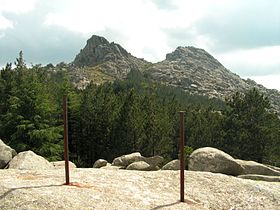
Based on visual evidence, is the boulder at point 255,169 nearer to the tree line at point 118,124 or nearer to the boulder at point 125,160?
the boulder at point 125,160

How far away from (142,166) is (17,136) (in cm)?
2668

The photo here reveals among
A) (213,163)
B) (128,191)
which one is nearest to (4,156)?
(213,163)

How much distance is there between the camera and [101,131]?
6925 cm

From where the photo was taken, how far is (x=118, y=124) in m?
67.2

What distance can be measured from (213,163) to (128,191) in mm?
12382

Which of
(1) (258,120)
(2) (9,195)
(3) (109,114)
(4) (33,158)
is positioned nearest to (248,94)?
A: (1) (258,120)

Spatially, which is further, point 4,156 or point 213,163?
point 213,163

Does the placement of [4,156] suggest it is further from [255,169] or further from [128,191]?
[255,169]

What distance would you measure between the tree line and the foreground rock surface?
3800 cm

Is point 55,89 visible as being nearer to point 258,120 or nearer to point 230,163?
point 258,120

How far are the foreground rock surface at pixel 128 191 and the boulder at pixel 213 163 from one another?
7.20 m

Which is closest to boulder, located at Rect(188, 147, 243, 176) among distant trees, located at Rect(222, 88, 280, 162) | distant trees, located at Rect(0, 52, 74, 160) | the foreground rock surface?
the foreground rock surface

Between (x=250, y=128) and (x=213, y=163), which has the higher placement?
(x=250, y=128)

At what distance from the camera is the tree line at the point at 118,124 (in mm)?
57312
